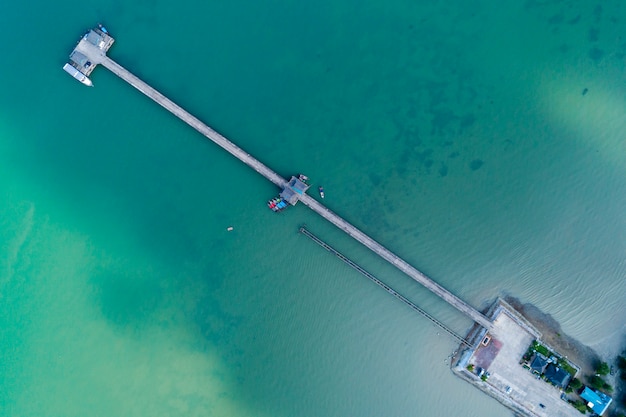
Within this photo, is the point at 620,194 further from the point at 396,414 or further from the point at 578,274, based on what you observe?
the point at 396,414

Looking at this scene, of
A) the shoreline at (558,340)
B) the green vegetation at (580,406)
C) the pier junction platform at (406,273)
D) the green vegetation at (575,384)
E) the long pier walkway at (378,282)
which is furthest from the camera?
the long pier walkway at (378,282)

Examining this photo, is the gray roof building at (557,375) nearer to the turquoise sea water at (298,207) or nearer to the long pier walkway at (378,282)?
the turquoise sea water at (298,207)

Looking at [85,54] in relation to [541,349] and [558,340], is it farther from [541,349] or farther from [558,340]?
[558,340]

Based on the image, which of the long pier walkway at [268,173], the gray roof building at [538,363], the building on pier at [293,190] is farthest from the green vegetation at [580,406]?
the building on pier at [293,190]

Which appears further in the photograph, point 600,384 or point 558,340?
point 558,340

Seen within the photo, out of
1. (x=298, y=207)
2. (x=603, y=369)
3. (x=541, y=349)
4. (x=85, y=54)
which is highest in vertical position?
(x=603, y=369)

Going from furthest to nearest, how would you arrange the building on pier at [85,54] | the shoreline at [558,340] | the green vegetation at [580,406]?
the building on pier at [85,54] → the shoreline at [558,340] → the green vegetation at [580,406]

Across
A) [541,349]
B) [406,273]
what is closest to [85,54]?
[406,273]
